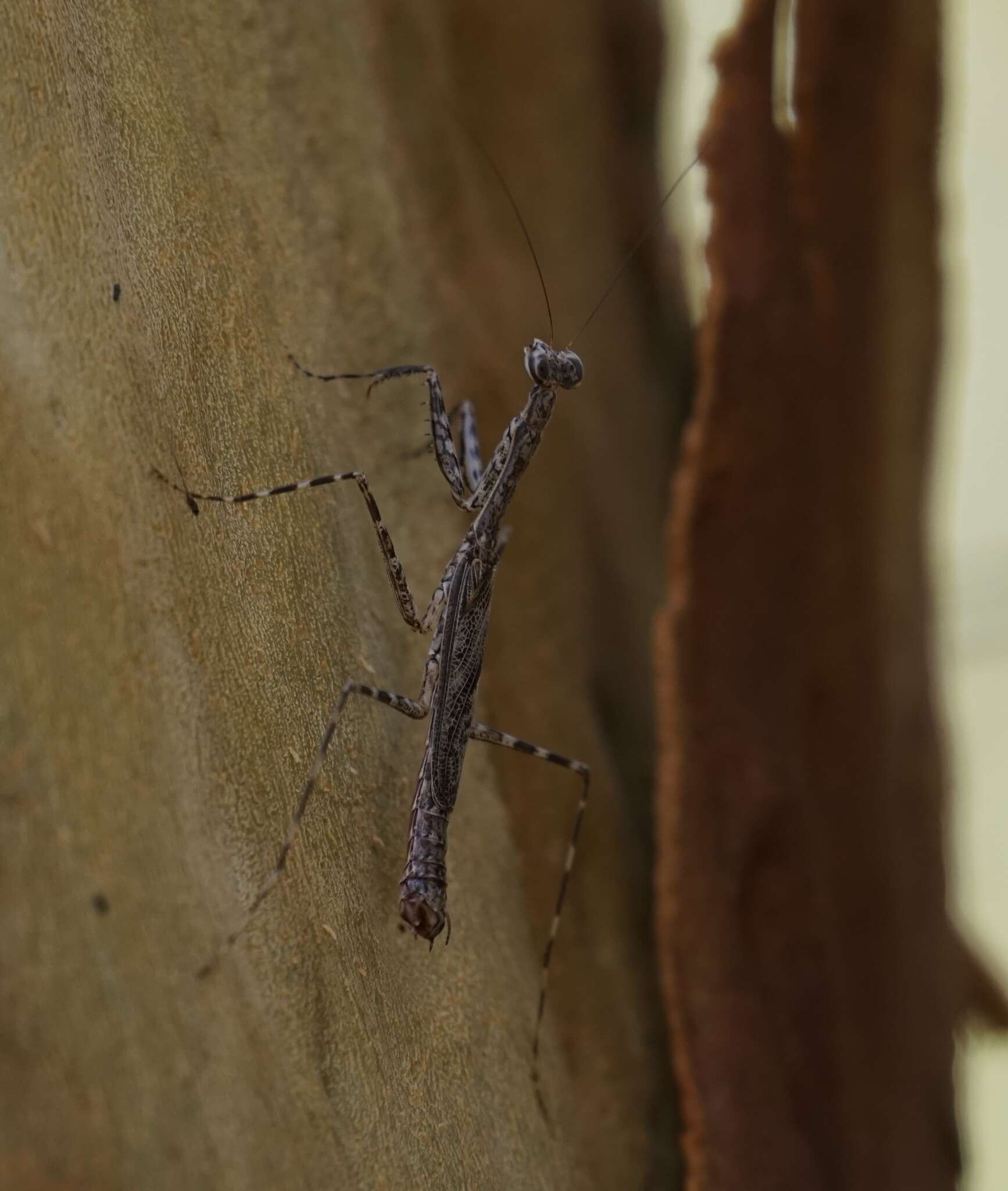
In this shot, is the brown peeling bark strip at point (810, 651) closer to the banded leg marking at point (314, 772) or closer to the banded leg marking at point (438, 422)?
the banded leg marking at point (438, 422)

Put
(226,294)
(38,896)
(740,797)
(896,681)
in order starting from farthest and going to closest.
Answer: (896,681)
(740,797)
(226,294)
(38,896)

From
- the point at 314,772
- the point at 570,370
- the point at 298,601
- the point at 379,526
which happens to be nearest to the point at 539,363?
the point at 570,370

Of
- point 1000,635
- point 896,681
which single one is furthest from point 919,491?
point 1000,635

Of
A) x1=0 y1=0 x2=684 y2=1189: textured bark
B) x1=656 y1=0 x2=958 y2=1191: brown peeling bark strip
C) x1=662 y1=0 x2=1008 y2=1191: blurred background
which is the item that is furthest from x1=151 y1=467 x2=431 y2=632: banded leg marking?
x1=662 y1=0 x2=1008 y2=1191: blurred background

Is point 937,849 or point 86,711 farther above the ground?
point 937,849

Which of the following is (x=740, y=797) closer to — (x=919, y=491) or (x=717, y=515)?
(x=717, y=515)

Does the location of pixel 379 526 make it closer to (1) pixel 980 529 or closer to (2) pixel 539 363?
(2) pixel 539 363

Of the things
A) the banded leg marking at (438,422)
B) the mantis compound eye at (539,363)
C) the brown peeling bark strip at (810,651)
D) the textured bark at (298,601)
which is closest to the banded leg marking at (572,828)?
the textured bark at (298,601)

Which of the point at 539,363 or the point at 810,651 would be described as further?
→ the point at 810,651
